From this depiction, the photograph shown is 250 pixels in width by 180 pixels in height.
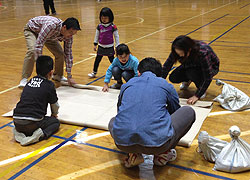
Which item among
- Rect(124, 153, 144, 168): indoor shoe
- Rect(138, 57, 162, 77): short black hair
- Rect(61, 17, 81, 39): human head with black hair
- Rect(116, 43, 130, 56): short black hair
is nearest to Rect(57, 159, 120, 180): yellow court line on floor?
Rect(124, 153, 144, 168): indoor shoe

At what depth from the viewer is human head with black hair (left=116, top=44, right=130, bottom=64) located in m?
2.94

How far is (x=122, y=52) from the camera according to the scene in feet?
9.71

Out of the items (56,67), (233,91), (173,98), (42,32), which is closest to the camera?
(173,98)

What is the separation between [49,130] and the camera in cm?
243

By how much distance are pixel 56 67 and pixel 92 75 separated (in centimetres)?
48

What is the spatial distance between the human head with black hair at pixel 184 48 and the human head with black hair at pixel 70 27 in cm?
104

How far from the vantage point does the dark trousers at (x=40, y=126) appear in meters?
2.29

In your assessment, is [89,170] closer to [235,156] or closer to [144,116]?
[144,116]

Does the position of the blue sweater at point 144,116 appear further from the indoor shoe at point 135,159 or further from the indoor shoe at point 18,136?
the indoor shoe at point 18,136

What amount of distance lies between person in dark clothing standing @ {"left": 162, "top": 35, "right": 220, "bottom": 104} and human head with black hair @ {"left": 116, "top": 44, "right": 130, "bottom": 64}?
414 millimetres

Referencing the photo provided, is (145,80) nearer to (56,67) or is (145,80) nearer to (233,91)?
(233,91)

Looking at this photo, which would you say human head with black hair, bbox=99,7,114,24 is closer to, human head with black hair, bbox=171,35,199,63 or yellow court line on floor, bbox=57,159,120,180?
human head with black hair, bbox=171,35,199,63

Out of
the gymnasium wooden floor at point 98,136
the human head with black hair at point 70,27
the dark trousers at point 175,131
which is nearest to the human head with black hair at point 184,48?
the gymnasium wooden floor at point 98,136

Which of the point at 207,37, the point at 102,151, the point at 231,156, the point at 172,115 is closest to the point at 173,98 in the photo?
the point at 172,115
